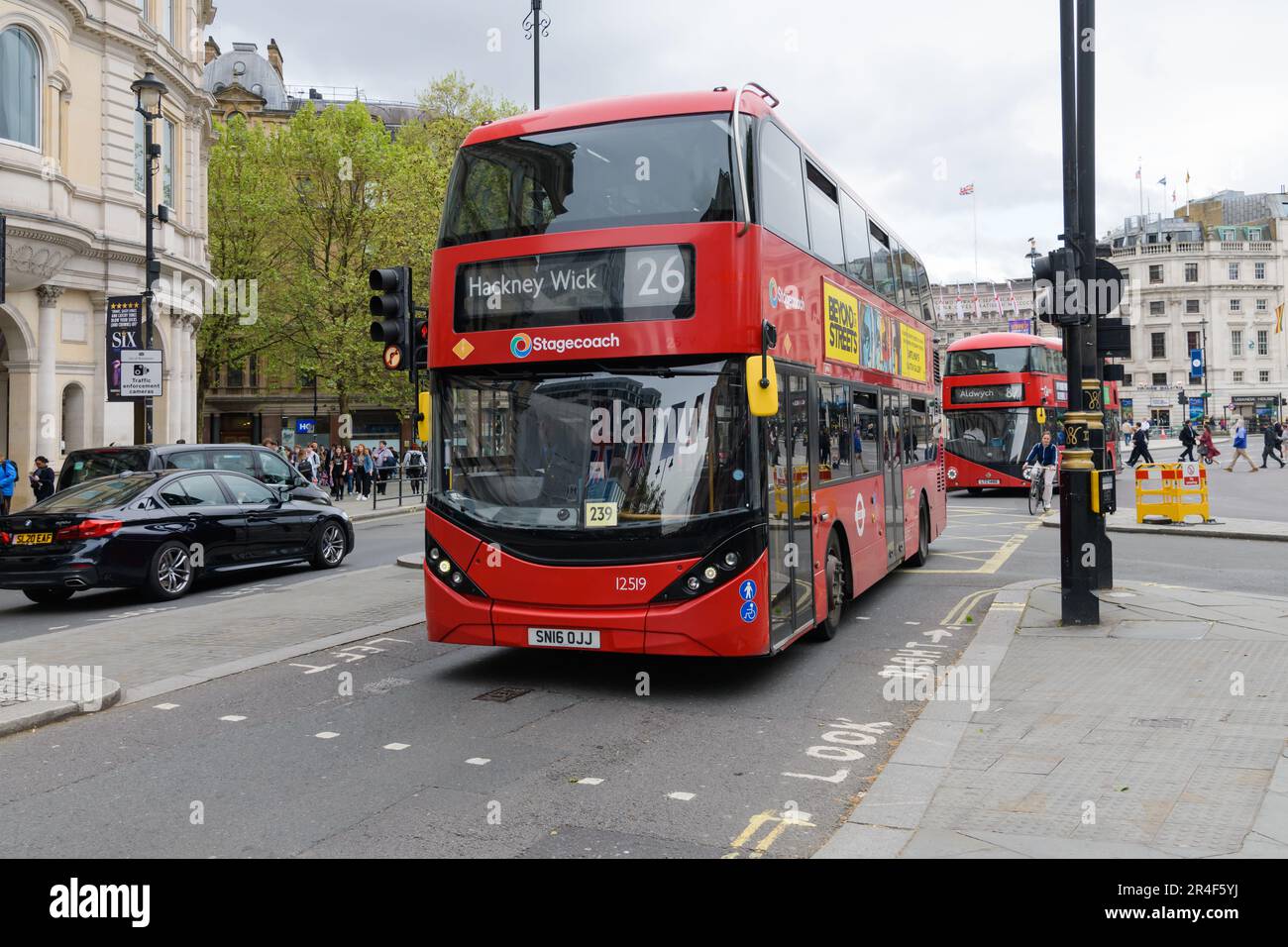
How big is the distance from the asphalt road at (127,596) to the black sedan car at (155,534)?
0.77 feet

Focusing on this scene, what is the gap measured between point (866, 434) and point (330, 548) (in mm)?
8302

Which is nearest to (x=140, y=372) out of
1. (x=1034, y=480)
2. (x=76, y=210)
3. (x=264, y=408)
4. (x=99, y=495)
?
(x=99, y=495)

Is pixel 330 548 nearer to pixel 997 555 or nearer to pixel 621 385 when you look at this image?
pixel 621 385

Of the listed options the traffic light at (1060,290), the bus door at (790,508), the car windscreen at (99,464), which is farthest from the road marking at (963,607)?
the car windscreen at (99,464)

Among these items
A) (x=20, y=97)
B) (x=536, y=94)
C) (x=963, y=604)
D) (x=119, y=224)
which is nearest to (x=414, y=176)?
(x=119, y=224)

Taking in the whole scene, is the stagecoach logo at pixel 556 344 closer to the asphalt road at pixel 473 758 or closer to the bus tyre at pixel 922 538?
the asphalt road at pixel 473 758

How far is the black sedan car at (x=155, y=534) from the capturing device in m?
11.6

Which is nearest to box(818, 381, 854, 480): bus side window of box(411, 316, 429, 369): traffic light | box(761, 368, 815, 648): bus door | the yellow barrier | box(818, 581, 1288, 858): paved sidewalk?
box(761, 368, 815, 648): bus door

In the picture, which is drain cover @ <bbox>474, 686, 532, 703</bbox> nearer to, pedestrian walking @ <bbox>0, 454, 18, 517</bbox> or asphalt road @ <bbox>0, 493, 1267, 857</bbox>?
asphalt road @ <bbox>0, 493, 1267, 857</bbox>

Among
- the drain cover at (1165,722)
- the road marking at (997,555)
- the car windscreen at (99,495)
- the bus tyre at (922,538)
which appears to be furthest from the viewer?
the bus tyre at (922,538)

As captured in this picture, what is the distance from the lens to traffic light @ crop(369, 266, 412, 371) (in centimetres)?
1103

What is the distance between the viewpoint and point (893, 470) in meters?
12.0

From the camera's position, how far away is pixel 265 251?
45000 millimetres
